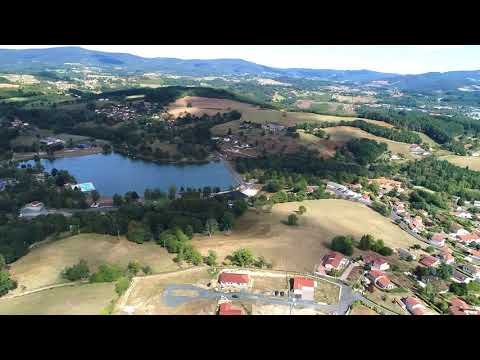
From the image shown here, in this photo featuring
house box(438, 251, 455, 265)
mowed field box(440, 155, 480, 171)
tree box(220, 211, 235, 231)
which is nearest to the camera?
house box(438, 251, 455, 265)

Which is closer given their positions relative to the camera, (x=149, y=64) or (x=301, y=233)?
(x=301, y=233)

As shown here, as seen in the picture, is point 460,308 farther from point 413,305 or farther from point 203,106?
point 203,106

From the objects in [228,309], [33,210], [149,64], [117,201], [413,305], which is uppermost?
[149,64]

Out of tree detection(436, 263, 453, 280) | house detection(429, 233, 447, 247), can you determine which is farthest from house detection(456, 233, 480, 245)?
tree detection(436, 263, 453, 280)

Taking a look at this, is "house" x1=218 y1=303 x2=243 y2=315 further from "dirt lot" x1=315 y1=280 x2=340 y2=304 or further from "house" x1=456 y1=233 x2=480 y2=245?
"house" x1=456 y1=233 x2=480 y2=245

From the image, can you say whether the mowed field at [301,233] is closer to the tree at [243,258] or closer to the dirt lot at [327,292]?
the tree at [243,258]

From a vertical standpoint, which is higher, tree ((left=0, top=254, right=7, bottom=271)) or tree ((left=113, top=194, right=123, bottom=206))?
tree ((left=0, top=254, right=7, bottom=271))

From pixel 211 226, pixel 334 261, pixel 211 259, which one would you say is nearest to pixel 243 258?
pixel 211 259
